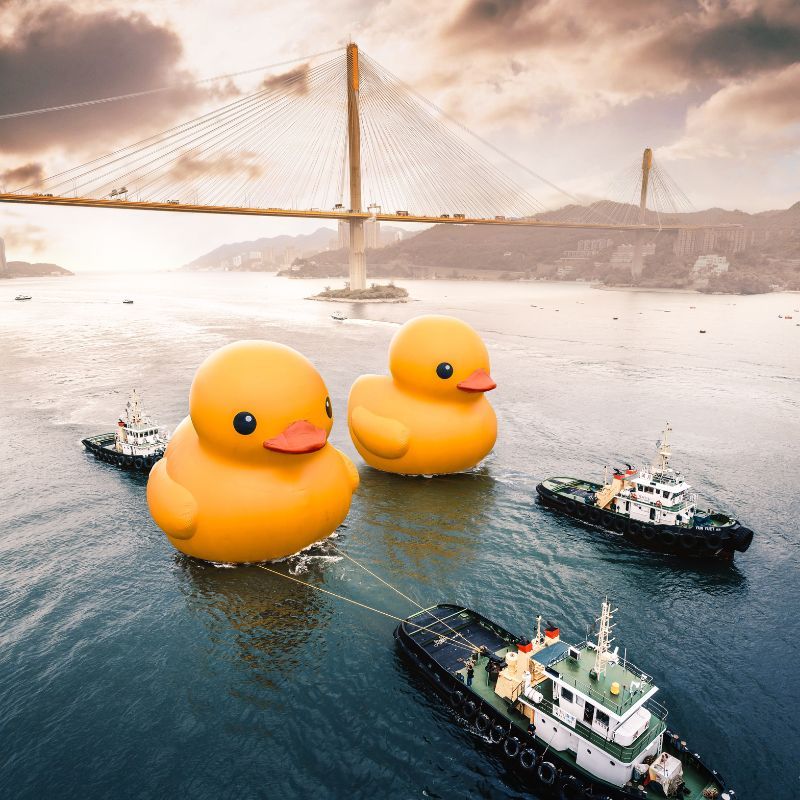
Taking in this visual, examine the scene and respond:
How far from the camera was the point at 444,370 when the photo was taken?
21.1m

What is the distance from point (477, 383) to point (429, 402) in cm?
191

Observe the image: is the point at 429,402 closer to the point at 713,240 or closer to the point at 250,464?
the point at 250,464

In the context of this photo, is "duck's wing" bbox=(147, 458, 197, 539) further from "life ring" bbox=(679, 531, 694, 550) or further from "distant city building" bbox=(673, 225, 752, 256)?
"distant city building" bbox=(673, 225, 752, 256)

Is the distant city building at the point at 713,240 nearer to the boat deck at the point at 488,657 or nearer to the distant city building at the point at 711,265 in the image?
the distant city building at the point at 711,265

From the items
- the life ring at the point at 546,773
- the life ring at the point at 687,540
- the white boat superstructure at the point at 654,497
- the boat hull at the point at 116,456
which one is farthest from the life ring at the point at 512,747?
the boat hull at the point at 116,456

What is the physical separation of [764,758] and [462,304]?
340 feet

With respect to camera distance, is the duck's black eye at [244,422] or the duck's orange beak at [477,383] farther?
the duck's orange beak at [477,383]

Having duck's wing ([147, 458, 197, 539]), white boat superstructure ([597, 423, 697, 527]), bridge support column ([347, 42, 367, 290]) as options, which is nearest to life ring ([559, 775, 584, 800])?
duck's wing ([147, 458, 197, 539])

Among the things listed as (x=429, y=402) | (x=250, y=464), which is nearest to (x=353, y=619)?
(x=250, y=464)

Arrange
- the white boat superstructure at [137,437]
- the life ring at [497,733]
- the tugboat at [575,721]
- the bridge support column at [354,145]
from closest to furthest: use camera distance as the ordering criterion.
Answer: the tugboat at [575,721], the life ring at [497,733], the white boat superstructure at [137,437], the bridge support column at [354,145]

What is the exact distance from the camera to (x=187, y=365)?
48.9 meters

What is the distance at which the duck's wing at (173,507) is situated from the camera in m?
15.0

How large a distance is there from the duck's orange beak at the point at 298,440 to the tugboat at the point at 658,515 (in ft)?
35.9

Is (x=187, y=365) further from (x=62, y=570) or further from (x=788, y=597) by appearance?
(x=788, y=597)
